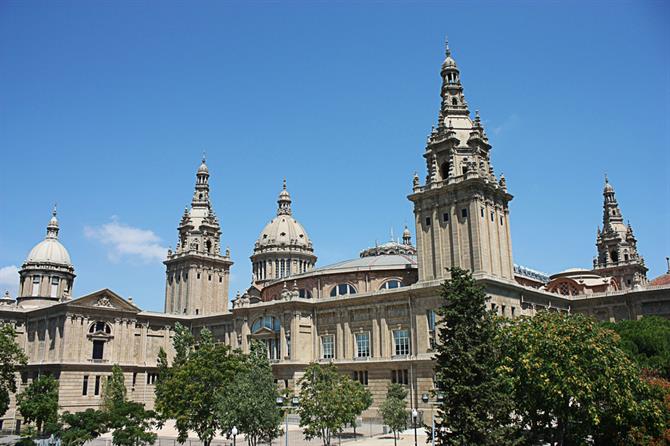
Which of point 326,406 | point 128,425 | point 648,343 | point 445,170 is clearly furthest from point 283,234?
point 128,425

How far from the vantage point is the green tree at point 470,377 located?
35.0 meters

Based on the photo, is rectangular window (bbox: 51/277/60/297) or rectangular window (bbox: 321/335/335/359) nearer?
rectangular window (bbox: 321/335/335/359)

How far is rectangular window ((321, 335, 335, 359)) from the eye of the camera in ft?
258

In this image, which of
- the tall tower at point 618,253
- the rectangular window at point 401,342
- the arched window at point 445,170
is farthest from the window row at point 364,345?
the tall tower at point 618,253

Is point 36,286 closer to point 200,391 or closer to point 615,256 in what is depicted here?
point 200,391

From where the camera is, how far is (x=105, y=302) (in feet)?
294

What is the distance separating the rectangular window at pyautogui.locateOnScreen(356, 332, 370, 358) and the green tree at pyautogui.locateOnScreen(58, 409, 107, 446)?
38.4 metres

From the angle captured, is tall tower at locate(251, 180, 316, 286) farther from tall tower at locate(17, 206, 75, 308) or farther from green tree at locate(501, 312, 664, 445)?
green tree at locate(501, 312, 664, 445)

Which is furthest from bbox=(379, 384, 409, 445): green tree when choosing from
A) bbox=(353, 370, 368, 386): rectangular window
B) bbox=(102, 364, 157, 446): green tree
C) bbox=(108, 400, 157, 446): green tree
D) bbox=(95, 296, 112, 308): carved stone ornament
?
bbox=(95, 296, 112, 308): carved stone ornament

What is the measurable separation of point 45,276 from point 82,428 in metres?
67.2

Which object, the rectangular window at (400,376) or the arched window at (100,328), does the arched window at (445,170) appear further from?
the arched window at (100,328)

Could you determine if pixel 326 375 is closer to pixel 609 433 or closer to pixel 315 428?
pixel 315 428

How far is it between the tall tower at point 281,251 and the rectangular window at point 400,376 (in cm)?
5524

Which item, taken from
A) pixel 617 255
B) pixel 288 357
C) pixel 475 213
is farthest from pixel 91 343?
pixel 617 255
